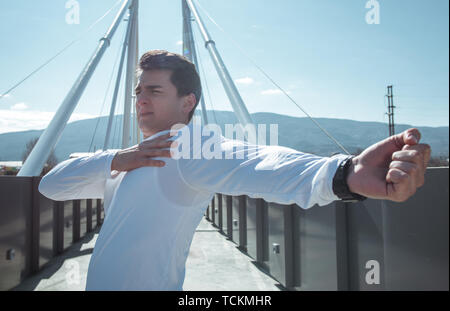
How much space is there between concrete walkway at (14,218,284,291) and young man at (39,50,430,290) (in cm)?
495

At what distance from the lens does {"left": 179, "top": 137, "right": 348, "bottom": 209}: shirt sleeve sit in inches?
33.2

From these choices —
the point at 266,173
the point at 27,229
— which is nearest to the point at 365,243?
the point at 266,173

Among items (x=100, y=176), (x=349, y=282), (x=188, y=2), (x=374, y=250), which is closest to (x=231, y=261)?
(x=349, y=282)

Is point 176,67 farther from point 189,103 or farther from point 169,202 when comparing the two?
point 169,202

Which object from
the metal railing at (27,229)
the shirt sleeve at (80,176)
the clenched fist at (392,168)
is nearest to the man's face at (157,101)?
the shirt sleeve at (80,176)

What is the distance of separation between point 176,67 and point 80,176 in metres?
0.59

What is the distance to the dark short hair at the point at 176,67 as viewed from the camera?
4.82 ft

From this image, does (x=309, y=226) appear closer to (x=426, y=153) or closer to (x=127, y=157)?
(x=127, y=157)

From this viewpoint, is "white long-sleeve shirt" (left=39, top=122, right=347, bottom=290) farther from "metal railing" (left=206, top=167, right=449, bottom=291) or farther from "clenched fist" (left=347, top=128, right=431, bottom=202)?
"metal railing" (left=206, top=167, right=449, bottom=291)

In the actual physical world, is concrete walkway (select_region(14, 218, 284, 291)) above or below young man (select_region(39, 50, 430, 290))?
below

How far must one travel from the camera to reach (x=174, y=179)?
1.16 metres

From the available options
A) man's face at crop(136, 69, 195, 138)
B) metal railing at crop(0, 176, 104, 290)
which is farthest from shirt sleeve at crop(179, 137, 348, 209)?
metal railing at crop(0, 176, 104, 290)

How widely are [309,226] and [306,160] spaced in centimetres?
443

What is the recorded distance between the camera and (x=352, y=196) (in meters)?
0.81
